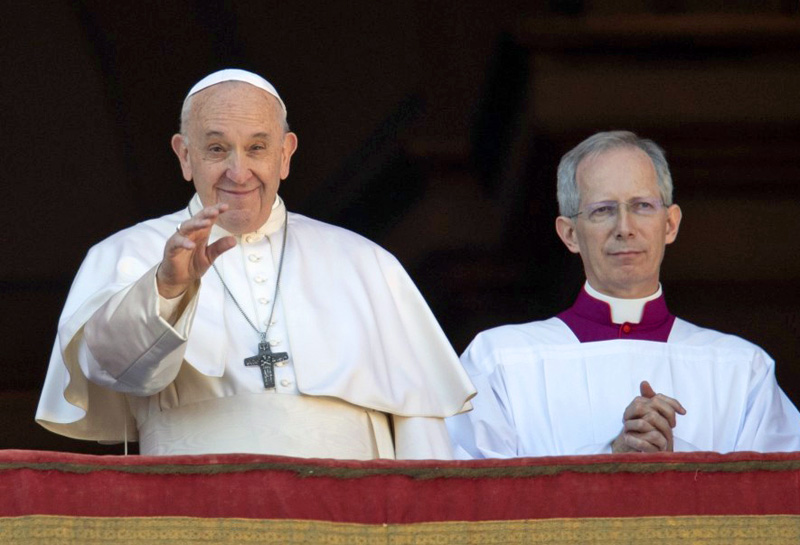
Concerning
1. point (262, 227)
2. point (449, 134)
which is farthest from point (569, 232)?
point (449, 134)

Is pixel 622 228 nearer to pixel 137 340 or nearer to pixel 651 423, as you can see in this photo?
pixel 651 423

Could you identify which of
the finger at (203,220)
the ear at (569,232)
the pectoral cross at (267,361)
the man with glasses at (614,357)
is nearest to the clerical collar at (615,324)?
the man with glasses at (614,357)

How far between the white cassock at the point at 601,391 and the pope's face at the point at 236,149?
0.89m

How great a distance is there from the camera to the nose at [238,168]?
13.8 ft

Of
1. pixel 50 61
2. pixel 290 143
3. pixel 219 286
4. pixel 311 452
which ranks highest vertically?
pixel 50 61

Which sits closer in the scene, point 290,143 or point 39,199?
point 290,143

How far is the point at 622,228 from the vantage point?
4.93 metres

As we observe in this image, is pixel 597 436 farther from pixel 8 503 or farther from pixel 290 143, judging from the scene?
pixel 8 503

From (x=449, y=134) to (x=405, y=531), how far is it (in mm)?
3166

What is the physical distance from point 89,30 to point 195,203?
6.00ft

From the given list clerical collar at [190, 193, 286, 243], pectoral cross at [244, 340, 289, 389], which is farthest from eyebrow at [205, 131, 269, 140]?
pectoral cross at [244, 340, 289, 389]

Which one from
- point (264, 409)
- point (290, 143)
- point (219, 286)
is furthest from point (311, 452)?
point (290, 143)

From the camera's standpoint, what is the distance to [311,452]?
13.3 feet

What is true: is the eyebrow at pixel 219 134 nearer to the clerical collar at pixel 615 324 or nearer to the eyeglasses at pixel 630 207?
the eyeglasses at pixel 630 207
